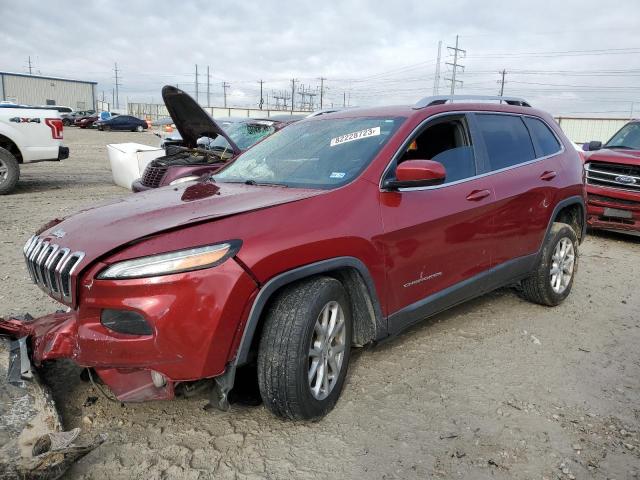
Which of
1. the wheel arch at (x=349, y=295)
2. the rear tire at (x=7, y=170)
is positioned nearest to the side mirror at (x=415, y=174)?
the wheel arch at (x=349, y=295)

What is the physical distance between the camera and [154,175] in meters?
7.31

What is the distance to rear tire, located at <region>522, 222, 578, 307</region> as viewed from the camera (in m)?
4.65

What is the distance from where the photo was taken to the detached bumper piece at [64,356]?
8.36 ft

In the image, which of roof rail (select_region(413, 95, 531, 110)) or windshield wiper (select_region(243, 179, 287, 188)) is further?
roof rail (select_region(413, 95, 531, 110))

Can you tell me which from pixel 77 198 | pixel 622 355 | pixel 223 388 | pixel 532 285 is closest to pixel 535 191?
pixel 532 285

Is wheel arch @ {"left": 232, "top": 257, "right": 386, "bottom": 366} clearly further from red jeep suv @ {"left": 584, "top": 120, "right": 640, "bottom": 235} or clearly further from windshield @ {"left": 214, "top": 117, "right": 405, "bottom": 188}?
red jeep suv @ {"left": 584, "top": 120, "right": 640, "bottom": 235}

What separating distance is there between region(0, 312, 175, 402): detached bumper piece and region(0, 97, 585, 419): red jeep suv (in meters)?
0.01

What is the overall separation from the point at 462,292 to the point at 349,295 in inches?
43.3

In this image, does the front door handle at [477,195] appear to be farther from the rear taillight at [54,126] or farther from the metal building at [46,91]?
the metal building at [46,91]

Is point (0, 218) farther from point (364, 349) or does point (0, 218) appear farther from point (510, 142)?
point (510, 142)

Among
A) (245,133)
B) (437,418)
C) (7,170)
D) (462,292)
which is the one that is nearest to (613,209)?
(462,292)

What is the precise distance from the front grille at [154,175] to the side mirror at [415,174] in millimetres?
4738

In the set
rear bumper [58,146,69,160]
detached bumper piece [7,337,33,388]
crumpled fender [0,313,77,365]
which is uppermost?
rear bumper [58,146,69,160]

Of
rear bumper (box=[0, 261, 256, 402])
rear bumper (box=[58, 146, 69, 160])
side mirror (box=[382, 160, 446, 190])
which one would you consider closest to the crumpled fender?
rear bumper (box=[0, 261, 256, 402])
